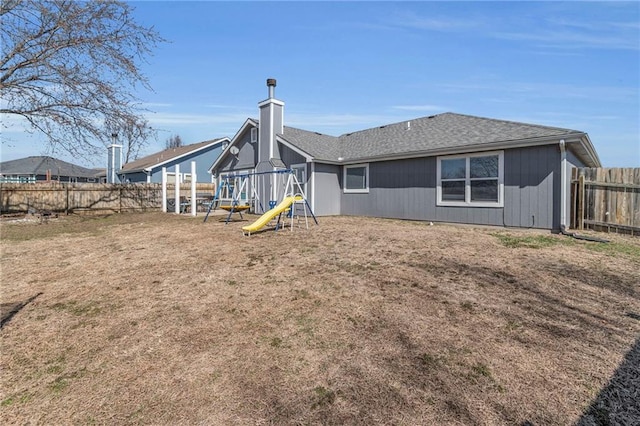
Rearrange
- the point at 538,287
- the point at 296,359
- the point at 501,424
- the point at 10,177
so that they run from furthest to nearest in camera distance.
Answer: the point at 10,177
the point at 538,287
the point at 296,359
the point at 501,424

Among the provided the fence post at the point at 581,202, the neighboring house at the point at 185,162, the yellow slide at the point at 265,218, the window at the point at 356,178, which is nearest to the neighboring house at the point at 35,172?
the neighboring house at the point at 185,162

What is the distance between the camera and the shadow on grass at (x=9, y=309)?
345 centimetres

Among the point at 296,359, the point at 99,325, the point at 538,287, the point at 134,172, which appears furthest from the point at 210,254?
the point at 134,172

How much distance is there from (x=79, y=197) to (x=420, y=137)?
16.3 meters

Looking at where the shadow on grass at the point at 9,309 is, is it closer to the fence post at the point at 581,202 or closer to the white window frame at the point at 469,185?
the white window frame at the point at 469,185

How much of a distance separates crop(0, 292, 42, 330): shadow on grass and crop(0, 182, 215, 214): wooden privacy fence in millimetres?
13579

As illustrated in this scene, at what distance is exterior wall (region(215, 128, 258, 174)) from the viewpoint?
1648cm

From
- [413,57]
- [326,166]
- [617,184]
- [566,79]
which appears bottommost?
[617,184]

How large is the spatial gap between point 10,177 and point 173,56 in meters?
36.7

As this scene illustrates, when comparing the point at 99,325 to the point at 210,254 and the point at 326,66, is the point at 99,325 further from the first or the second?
the point at 326,66

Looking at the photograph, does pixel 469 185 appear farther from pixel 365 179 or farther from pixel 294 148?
pixel 294 148

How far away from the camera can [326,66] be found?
45.2 ft

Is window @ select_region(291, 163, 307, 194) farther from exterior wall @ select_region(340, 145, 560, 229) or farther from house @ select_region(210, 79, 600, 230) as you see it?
exterior wall @ select_region(340, 145, 560, 229)

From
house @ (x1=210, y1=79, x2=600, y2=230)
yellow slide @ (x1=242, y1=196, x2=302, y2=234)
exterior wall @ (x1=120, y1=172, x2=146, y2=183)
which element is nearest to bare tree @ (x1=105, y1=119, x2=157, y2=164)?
house @ (x1=210, y1=79, x2=600, y2=230)
